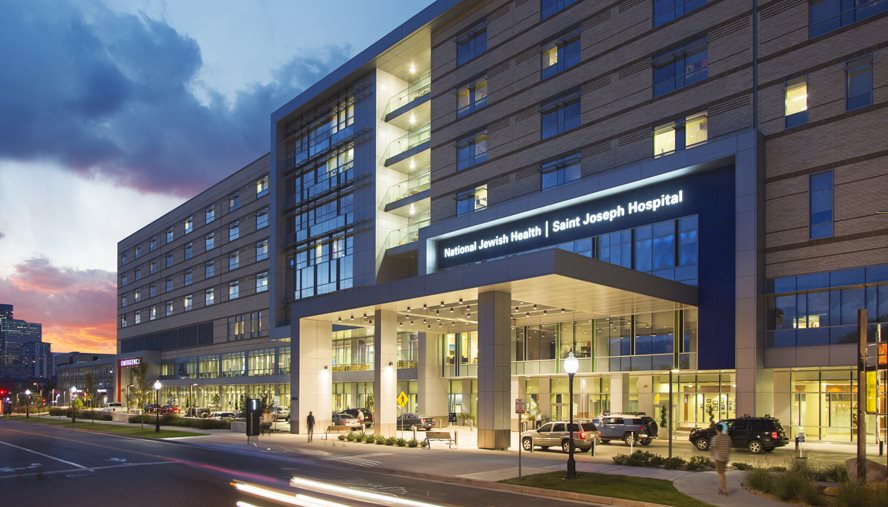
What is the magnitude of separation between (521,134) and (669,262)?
14595mm

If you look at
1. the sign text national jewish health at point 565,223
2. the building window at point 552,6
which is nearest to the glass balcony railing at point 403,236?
the sign text national jewish health at point 565,223

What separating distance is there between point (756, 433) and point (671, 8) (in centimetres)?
2454

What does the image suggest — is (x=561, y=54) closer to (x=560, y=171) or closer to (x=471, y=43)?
(x=560, y=171)

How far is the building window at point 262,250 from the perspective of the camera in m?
90.9

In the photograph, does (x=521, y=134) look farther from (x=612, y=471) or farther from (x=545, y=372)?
(x=612, y=471)

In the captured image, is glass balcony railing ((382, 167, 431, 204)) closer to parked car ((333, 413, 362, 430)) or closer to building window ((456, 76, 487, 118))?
building window ((456, 76, 487, 118))

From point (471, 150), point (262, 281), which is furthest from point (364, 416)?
point (262, 281)

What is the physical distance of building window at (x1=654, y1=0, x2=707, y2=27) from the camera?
42.6 m

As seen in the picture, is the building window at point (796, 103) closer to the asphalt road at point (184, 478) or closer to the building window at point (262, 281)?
the asphalt road at point (184, 478)

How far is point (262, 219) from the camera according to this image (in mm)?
92000

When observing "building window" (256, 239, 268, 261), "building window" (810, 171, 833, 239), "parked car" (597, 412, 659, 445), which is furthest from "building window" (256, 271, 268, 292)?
"building window" (810, 171, 833, 239)

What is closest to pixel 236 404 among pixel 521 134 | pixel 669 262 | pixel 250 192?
pixel 250 192

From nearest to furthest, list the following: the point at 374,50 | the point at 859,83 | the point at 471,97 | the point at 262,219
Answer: the point at 859,83 < the point at 471,97 < the point at 374,50 < the point at 262,219

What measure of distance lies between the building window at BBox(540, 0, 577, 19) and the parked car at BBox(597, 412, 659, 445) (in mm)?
26840
